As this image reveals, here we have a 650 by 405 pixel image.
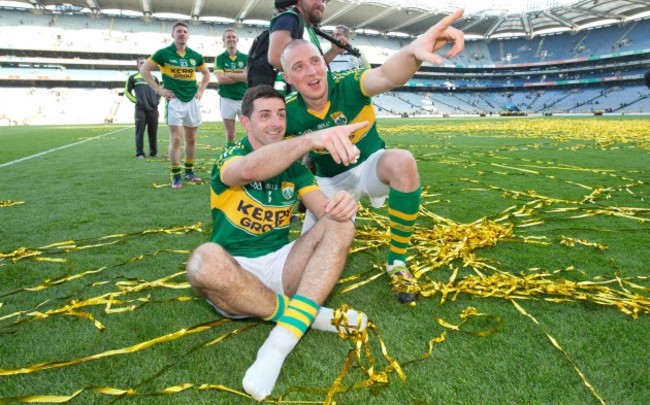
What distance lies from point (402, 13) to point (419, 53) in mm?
59096

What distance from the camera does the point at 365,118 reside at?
3191 mm

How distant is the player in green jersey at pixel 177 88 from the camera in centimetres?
644

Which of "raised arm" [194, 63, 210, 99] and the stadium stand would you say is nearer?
"raised arm" [194, 63, 210, 99]

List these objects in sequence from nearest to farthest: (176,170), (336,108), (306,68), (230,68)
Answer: (306,68)
(336,108)
(176,170)
(230,68)

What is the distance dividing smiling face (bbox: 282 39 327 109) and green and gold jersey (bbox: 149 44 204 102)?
4.32 m

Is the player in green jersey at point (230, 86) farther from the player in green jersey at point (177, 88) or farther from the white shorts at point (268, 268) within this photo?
the white shorts at point (268, 268)

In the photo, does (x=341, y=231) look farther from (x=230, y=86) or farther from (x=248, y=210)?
(x=230, y=86)

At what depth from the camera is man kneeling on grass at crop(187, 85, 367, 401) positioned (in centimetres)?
196

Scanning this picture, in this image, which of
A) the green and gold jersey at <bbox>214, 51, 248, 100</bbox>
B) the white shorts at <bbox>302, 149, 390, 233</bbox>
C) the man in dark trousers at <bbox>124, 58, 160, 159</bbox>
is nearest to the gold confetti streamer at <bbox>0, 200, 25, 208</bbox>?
the green and gold jersey at <bbox>214, 51, 248, 100</bbox>

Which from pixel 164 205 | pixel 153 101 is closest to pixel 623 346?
pixel 164 205

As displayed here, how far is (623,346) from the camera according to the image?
1.98m

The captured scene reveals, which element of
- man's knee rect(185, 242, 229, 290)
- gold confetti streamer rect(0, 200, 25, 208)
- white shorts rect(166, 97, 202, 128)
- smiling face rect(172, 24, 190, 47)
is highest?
smiling face rect(172, 24, 190, 47)

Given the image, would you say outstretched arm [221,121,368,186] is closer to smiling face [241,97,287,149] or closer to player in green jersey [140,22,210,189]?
smiling face [241,97,287,149]

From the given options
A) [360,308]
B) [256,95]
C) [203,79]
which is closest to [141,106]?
[203,79]
